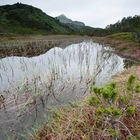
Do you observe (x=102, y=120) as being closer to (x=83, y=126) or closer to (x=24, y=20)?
(x=83, y=126)

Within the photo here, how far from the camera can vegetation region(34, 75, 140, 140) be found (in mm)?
8117

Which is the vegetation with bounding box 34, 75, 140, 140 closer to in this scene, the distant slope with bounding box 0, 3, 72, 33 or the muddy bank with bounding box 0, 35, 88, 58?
the muddy bank with bounding box 0, 35, 88, 58

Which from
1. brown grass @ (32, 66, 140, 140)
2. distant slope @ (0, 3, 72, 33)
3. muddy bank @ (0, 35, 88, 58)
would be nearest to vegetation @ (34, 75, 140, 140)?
brown grass @ (32, 66, 140, 140)

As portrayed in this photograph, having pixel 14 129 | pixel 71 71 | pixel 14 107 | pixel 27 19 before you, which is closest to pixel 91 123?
pixel 14 129

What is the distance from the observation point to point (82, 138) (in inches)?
352

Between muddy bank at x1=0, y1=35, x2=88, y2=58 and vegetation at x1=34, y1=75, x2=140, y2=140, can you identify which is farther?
muddy bank at x1=0, y1=35, x2=88, y2=58

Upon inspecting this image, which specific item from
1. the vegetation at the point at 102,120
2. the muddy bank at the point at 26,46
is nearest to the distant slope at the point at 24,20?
the muddy bank at the point at 26,46

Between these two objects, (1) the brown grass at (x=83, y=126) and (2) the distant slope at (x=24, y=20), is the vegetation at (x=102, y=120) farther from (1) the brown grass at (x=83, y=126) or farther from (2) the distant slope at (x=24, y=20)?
(2) the distant slope at (x=24, y=20)

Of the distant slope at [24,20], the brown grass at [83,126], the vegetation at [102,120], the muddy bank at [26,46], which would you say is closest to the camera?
the vegetation at [102,120]

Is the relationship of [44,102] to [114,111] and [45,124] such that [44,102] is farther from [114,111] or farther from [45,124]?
[114,111]

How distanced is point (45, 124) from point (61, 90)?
5361 millimetres

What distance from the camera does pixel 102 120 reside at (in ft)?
29.6

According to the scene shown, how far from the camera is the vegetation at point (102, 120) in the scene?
26.6 ft

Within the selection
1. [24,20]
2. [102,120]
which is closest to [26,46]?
[102,120]
